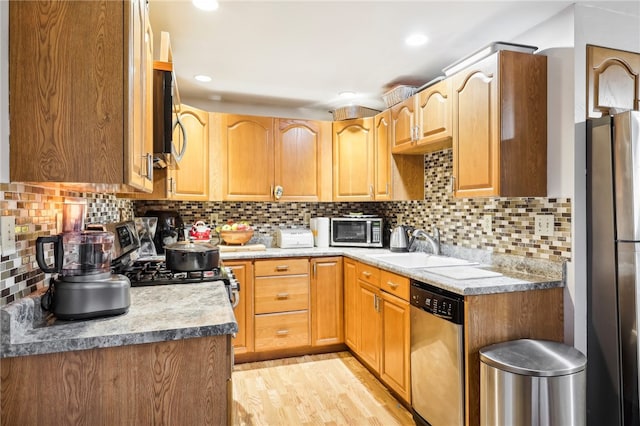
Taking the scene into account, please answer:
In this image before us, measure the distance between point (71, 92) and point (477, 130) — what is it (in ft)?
6.52

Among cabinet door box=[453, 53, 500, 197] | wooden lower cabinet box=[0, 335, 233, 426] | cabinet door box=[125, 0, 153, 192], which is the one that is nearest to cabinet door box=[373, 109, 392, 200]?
cabinet door box=[453, 53, 500, 197]

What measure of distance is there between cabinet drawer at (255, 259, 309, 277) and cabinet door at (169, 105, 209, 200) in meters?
0.81

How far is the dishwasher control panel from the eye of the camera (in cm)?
192

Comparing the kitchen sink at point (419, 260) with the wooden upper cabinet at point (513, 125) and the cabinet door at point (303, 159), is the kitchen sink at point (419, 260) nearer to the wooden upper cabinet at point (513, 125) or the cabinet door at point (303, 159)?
the wooden upper cabinet at point (513, 125)

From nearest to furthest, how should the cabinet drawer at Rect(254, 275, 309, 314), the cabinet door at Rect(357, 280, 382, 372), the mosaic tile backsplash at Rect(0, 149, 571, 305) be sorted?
1. the mosaic tile backsplash at Rect(0, 149, 571, 305)
2. the cabinet door at Rect(357, 280, 382, 372)
3. the cabinet drawer at Rect(254, 275, 309, 314)

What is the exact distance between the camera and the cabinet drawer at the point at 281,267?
3191 mm

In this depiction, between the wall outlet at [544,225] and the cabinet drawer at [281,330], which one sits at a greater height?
the wall outlet at [544,225]

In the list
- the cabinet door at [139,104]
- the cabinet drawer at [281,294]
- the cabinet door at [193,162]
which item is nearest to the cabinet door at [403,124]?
the cabinet drawer at [281,294]

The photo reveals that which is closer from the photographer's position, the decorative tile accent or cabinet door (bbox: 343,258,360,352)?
the decorative tile accent

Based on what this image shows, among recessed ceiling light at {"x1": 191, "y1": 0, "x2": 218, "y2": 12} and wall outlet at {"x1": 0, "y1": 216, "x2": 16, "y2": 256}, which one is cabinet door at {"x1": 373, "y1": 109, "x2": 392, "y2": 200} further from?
wall outlet at {"x1": 0, "y1": 216, "x2": 16, "y2": 256}

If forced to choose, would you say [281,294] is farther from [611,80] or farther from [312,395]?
[611,80]

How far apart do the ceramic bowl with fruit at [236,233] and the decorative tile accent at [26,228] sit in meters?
1.87

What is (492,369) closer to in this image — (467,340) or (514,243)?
(467,340)

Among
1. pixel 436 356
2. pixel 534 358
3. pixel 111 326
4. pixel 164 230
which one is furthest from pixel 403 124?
pixel 111 326
